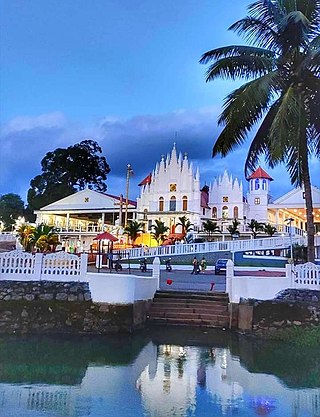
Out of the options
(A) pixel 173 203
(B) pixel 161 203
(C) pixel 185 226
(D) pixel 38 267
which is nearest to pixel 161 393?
(D) pixel 38 267

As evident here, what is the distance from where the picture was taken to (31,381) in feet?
27.2

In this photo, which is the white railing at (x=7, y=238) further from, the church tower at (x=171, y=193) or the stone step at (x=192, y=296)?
the stone step at (x=192, y=296)

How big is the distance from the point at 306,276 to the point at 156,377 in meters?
6.47

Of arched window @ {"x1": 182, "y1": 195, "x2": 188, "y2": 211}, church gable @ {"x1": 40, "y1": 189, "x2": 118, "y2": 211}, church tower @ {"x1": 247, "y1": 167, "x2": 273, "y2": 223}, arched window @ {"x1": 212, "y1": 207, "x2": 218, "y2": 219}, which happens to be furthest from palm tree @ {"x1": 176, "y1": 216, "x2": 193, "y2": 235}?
church gable @ {"x1": 40, "y1": 189, "x2": 118, "y2": 211}

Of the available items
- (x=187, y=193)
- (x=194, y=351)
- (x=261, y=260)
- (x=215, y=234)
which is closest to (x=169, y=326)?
(x=194, y=351)

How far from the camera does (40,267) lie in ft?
44.9

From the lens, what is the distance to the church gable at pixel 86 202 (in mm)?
56000

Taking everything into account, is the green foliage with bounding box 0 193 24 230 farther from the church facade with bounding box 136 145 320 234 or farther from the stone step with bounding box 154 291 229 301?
the stone step with bounding box 154 291 229 301

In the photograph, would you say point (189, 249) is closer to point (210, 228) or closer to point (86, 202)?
point (210, 228)

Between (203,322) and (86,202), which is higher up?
(86,202)

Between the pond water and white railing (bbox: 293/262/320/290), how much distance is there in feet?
6.78

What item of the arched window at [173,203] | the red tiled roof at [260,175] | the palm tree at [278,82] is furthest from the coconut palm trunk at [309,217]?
the red tiled roof at [260,175]

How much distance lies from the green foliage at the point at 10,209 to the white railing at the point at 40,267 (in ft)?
165

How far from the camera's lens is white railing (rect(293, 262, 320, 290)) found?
13094 mm
